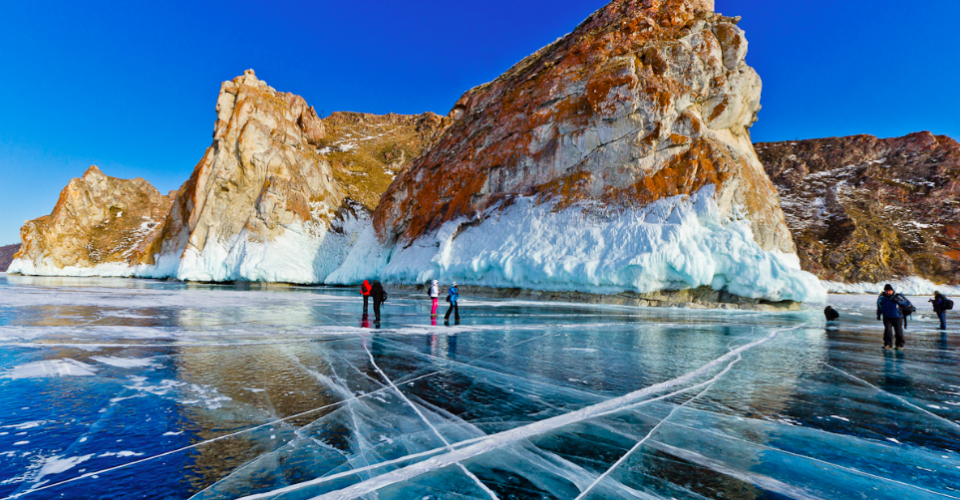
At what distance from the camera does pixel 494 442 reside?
4.08 metres

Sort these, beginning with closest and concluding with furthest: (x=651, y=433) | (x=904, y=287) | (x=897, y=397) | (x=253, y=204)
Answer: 1. (x=651, y=433)
2. (x=897, y=397)
3. (x=904, y=287)
4. (x=253, y=204)

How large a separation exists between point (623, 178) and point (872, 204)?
67.1 meters

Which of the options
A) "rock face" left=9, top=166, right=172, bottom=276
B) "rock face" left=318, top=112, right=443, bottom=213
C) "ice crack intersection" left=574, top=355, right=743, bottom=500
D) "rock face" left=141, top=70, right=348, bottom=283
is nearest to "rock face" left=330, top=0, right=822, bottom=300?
"rock face" left=141, top=70, right=348, bottom=283

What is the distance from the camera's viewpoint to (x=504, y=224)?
32.4m

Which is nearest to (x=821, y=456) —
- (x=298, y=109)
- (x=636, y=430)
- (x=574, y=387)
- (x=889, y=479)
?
(x=889, y=479)

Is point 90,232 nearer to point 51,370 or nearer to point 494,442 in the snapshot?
point 51,370

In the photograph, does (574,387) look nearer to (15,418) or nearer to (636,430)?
(636,430)

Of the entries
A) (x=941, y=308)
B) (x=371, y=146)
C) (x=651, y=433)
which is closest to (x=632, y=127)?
(x=941, y=308)

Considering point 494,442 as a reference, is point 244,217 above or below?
above

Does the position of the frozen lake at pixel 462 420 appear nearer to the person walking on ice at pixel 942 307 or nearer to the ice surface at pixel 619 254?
the person walking on ice at pixel 942 307

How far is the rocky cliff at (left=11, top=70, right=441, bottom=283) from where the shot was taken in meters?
49.4

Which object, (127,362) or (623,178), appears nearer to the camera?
(127,362)

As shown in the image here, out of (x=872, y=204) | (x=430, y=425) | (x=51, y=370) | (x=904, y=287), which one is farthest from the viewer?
(x=872, y=204)

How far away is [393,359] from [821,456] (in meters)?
6.23
